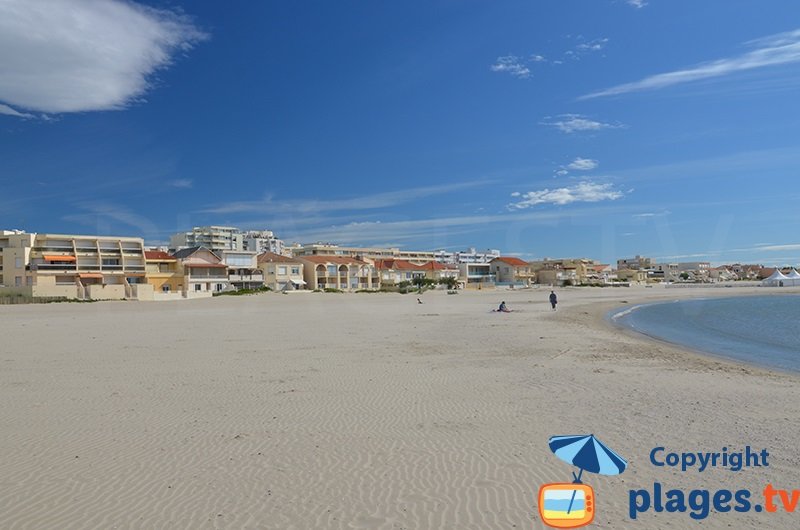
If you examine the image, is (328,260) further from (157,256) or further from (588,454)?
(588,454)

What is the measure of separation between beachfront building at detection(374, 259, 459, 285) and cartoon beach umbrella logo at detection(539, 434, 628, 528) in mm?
79973

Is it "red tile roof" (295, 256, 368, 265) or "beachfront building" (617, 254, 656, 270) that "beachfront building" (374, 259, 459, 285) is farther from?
"beachfront building" (617, 254, 656, 270)

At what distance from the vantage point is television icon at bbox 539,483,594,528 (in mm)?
4793

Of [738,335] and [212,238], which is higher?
[212,238]

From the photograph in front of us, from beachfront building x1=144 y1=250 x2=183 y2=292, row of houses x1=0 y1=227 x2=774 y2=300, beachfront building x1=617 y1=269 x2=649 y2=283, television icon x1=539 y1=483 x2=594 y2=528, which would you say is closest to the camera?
television icon x1=539 y1=483 x2=594 y2=528

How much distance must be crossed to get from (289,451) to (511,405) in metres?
3.97

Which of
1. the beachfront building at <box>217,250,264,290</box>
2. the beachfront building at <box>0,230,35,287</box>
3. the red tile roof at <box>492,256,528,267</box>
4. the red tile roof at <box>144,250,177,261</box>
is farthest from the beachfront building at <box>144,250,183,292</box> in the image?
the red tile roof at <box>492,256,528,267</box>

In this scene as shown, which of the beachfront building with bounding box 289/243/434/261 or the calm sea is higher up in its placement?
the beachfront building with bounding box 289/243/434/261

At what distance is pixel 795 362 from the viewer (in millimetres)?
15961

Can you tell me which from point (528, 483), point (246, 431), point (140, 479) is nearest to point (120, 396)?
point (246, 431)

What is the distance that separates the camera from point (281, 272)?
73.2m

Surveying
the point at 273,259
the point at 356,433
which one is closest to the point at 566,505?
the point at 356,433

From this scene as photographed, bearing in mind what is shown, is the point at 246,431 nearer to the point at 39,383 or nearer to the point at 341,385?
the point at 341,385

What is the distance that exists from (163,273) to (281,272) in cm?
1548
